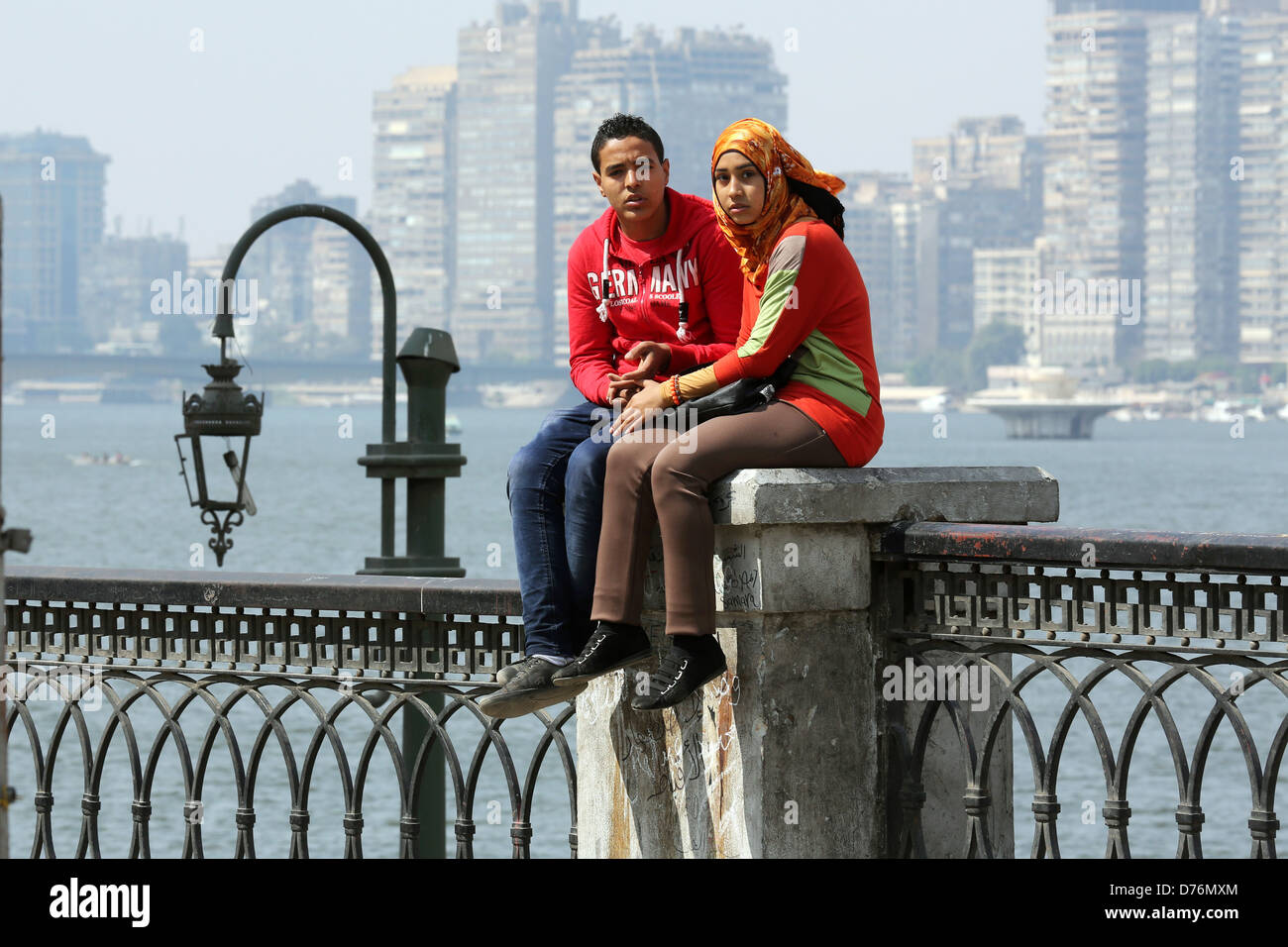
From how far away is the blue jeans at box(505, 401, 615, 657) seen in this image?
4797 mm

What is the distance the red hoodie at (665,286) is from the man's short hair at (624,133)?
143mm

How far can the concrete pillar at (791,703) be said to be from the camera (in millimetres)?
4562

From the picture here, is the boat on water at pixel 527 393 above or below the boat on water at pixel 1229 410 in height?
above

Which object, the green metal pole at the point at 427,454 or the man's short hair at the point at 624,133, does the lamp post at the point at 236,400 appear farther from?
the man's short hair at the point at 624,133

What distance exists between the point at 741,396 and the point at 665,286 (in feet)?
1.70

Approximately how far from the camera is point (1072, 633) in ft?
14.6

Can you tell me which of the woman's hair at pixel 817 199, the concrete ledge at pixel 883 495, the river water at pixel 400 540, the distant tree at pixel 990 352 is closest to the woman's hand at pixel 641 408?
the concrete ledge at pixel 883 495

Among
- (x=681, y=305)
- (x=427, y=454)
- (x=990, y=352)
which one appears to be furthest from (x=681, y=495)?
(x=990, y=352)

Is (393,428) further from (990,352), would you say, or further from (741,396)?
(990,352)

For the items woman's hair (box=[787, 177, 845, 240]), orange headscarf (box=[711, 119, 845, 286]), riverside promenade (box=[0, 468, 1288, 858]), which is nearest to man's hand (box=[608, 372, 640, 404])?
orange headscarf (box=[711, 119, 845, 286])

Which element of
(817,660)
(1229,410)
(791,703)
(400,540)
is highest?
(1229,410)

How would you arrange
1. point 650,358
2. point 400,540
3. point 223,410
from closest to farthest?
point 650,358 → point 223,410 → point 400,540

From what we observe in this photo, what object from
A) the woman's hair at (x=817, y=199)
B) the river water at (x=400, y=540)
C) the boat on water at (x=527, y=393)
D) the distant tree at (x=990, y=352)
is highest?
the distant tree at (x=990, y=352)
